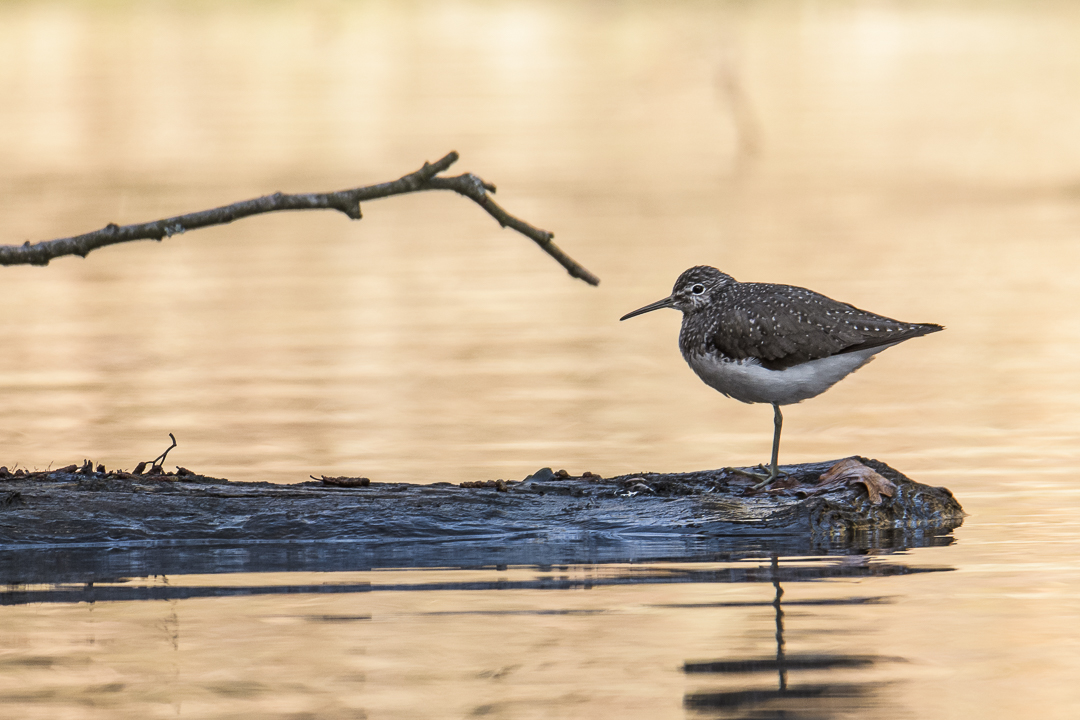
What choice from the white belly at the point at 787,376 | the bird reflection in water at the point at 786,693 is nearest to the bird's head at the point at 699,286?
the white belly at the point at 787,376

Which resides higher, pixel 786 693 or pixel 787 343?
A: pixel 787 343

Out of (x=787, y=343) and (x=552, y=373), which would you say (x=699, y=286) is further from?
(x=552, y=373)

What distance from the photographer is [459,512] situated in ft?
31.2

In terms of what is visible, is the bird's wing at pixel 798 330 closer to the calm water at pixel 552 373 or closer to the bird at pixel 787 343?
the bird at pixel 787 343

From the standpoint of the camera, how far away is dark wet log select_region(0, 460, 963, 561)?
30.8 ft

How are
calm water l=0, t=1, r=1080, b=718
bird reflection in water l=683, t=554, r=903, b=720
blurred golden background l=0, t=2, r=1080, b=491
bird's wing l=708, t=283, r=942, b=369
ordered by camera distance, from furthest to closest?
blurred golden background l=0, t=2, r=1080, b=491 → bird's wing l=708, t=283, r=942, b=369 → calm water l=0, t=1, r=1080, b=718 → bird reflection in water l=683, t=554, r=903, b=720

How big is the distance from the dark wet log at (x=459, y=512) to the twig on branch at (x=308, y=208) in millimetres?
1383

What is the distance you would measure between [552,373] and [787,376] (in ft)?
20.6

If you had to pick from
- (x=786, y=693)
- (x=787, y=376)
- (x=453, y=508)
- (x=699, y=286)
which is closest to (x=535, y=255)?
(x=699, y=286)

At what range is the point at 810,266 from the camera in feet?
76.7

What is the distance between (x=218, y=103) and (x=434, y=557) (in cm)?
4875

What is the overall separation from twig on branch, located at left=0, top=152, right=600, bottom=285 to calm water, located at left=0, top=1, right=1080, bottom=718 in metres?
1.65

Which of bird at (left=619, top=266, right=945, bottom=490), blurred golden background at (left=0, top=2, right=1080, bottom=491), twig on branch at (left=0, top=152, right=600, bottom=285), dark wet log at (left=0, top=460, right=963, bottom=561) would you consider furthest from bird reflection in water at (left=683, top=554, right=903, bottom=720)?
blurred golden background at (left=0, top=2, right=1080, bottom=491)

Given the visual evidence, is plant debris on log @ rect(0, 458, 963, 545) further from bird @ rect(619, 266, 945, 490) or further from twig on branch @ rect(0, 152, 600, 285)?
twig on branch @ rect(0, 152, 600, 285)
